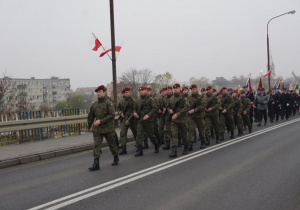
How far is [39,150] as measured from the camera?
30.3 ft

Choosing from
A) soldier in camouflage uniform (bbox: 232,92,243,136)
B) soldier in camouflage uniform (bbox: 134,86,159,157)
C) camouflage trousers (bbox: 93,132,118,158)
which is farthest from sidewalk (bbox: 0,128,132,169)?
soldier in camouflage uniform (bbox: 232,92,243,136)

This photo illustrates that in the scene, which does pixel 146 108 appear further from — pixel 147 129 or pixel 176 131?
pixel 176 131

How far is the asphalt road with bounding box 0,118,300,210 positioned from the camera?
464 centimetres

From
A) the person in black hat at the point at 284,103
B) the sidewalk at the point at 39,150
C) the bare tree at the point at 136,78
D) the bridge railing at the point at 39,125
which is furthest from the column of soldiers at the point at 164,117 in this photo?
the bare tree at the point at 136,78

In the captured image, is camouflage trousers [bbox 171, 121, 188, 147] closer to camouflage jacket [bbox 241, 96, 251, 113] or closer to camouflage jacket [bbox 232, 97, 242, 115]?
camouflage jacket [bbox 232, 97, 242, 115]

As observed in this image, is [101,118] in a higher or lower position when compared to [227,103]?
lower

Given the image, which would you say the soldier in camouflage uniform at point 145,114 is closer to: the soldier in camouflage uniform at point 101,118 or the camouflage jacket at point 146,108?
the camouflage jacket at point 146,108

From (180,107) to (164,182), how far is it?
2928 millimetres

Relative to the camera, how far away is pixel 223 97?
11609mm

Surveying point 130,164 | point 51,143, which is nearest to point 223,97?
point 130,164

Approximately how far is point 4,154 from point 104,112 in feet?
12.4

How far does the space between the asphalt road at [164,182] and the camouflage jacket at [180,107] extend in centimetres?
98

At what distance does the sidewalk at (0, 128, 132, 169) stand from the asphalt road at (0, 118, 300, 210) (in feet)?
1.14

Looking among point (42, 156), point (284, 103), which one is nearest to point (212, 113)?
point (42, 156)
